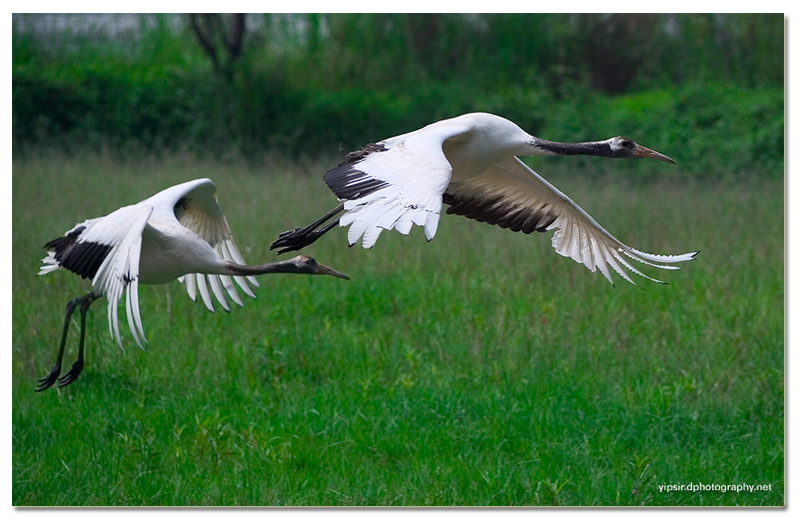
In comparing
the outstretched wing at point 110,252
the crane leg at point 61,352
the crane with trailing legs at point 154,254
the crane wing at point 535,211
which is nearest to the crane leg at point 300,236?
the crane with trailing legs at point 154,254

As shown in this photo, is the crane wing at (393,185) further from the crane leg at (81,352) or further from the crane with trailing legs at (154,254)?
the crane leg at (81,352)

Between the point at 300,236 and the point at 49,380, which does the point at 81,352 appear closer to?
the point at 49,380

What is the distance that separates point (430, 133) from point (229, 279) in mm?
1310

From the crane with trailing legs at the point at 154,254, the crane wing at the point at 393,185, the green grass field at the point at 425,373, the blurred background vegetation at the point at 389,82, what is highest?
the blurred background vegetation at the point at 389,82

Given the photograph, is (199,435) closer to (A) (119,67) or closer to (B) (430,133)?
(B) (430,133)

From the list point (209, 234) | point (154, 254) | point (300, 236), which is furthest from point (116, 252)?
point (209, 234)

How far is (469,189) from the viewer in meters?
3.37

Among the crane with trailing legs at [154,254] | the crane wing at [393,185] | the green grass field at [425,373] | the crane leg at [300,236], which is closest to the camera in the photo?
the crane wing at [393,185]

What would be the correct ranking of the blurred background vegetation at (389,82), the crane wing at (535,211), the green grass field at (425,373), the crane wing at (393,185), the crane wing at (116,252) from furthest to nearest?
the blurred background vegetation at (389,82)
the green grass field at (425,373)
the crane wing at (535,211)
the crane wing at (116,252)
the crane wing at (393,185)

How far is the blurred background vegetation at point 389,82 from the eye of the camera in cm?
569

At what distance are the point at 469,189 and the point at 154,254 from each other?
1035 millimetres

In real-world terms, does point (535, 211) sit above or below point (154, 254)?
above

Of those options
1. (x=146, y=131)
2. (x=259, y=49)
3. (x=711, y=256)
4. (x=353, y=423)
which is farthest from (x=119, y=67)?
(x=711, y=256)

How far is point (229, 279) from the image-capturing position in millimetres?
3703
